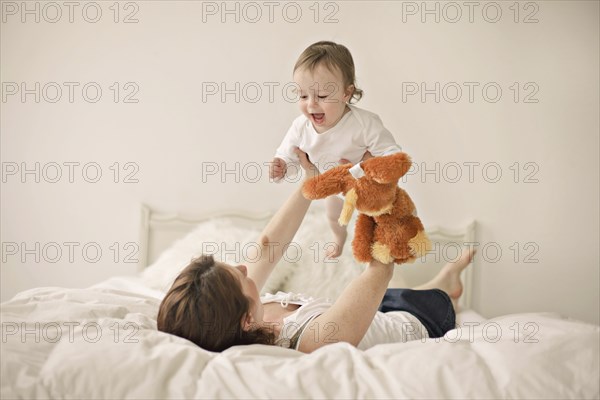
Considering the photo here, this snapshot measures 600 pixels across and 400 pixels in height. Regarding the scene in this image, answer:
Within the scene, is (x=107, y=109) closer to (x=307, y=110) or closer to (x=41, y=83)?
(x=41, y=83)

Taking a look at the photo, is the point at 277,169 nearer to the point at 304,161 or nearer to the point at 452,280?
the point at 304,161

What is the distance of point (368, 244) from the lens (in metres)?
1.58

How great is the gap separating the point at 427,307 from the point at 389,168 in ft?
2.29

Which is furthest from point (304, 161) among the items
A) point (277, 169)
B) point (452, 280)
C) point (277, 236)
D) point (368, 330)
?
point (452, 280)

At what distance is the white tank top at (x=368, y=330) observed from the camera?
1.64 m

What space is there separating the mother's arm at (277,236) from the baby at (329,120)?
0.19ft

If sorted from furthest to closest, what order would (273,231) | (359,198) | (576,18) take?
(576,18) → (273,231) → (359,198)

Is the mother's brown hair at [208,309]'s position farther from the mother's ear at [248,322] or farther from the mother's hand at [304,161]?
the mother's hand at [304,161]

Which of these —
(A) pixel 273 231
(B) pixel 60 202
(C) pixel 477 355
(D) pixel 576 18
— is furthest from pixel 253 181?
(C) pixel 477 355

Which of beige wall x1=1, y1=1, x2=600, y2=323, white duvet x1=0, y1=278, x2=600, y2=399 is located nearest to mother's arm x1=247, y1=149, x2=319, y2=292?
white duvet x1=0, y1=278, x2=600, y2=399

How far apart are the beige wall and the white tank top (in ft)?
4.83

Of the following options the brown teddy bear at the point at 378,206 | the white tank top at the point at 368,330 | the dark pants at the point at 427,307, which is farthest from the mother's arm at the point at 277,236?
the brown teddy bear at the point at 378,206

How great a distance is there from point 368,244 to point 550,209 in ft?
6.57

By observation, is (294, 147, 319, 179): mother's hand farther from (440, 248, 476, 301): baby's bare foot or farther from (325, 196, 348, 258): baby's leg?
(440, 248, 476, 301): baby's bare foot
